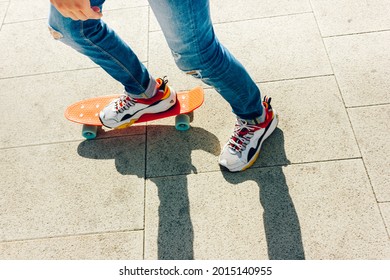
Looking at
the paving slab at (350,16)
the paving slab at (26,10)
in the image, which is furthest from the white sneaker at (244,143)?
the paving slab at (26,10)

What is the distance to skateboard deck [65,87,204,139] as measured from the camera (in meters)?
2.68

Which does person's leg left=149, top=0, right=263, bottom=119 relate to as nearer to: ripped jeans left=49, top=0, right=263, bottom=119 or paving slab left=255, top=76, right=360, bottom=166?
ripped jeans left=49, top=0, right=263, bottom=119

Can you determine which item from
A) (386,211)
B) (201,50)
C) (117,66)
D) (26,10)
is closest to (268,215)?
(386,211)

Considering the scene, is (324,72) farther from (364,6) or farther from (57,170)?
(57,170)

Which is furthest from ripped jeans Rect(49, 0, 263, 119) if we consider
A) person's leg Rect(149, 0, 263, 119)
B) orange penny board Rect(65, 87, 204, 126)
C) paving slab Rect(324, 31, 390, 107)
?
paving slab Rect(324, 31, 390, 107)

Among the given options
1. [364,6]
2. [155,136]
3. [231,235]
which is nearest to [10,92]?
[155,136]

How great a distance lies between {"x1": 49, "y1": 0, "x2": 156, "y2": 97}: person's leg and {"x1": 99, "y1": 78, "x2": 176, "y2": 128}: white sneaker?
0.06 metres

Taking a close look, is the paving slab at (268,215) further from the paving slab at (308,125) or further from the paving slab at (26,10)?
the paving slab at (26,10)

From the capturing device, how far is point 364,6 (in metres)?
3.27

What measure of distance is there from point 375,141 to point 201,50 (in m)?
1.43

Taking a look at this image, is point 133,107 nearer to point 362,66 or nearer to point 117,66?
point 117,66

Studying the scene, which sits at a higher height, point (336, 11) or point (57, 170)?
point (336, 11)

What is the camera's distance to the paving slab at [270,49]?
9.67 feet
